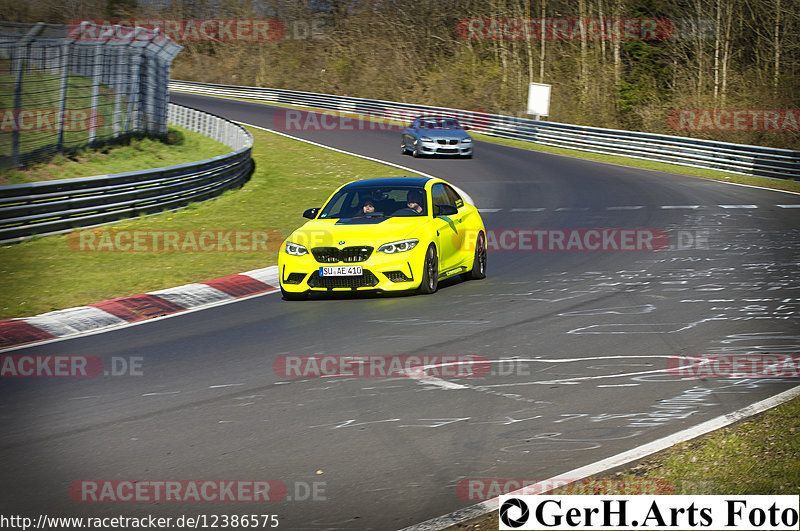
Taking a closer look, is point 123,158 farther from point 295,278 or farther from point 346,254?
point 346,254

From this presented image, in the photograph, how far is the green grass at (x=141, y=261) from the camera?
512 inches

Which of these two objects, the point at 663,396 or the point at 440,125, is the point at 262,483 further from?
the point at 440,125

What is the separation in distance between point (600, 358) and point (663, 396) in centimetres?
138

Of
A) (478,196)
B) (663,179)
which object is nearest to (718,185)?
(663,179)

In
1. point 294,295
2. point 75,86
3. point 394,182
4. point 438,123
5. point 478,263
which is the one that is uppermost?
point 75,86

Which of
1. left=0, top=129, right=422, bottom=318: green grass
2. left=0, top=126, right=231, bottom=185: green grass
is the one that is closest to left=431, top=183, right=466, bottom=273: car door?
left=0, top=129, right=422, bottom=318: green grass

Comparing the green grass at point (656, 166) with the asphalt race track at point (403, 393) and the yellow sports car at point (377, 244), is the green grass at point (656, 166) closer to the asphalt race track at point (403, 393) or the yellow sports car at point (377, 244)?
the asphalt race track at point (403, 393)

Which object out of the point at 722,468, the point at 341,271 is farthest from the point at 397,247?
the point at 722,468

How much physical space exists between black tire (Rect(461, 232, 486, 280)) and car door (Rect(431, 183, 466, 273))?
0.42m

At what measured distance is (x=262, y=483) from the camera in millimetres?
5656

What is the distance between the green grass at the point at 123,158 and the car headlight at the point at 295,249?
11.5 metres

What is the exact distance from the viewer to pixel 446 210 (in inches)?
507

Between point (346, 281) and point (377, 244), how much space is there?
0.60m

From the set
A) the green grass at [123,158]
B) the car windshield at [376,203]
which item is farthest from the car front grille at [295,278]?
the green grass at [123,158]
